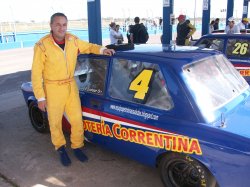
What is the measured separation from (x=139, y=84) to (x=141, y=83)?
0.03 meters

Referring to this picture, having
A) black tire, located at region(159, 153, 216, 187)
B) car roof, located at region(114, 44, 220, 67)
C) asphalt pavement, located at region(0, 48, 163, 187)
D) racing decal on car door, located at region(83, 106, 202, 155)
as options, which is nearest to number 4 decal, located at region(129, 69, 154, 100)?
car roof, located at region(114, 44, 220, 67)

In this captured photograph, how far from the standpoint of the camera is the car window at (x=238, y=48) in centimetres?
628

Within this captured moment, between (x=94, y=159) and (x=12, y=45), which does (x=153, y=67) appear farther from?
(x=12, y=45)

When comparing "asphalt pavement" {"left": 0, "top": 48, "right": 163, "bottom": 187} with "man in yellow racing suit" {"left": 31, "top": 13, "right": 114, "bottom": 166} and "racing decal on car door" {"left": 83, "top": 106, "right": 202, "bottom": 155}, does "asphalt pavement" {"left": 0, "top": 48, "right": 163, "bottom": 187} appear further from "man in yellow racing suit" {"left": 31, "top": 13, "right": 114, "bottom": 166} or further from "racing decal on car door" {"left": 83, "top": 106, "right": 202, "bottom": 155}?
"racing decal on car door" {"left": 83, "top": 106, "right": 202, "bottom": 155}

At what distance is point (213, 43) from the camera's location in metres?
6.73

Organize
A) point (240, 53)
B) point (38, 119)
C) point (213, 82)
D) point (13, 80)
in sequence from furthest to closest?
point (13, 80), point (240, 53), point (38, 119), point (213, 82)

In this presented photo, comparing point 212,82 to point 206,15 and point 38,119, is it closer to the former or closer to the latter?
point 38,119

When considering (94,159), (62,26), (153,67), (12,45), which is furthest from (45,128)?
(12,45)

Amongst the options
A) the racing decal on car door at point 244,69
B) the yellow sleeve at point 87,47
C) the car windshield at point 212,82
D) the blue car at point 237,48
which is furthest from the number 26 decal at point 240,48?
the yellow sleeve at point 87,47

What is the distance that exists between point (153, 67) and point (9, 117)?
3699 mm

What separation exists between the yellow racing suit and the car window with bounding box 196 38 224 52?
379 cm

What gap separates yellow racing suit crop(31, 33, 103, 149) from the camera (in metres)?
3.45

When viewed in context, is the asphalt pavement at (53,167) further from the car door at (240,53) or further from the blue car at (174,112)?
→ the car door at (240,53)

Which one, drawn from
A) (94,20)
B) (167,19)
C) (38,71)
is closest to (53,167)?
(38,71)
